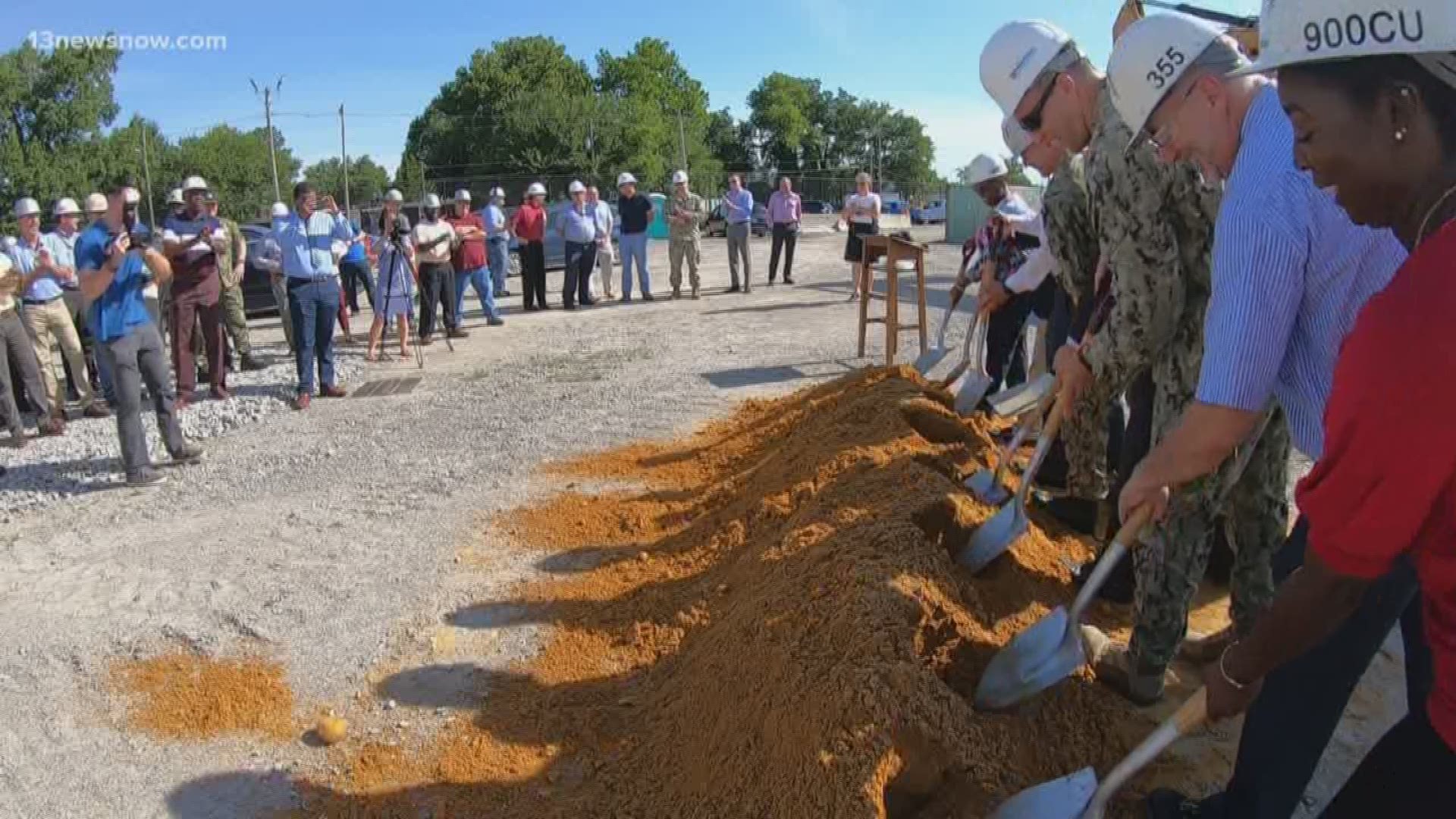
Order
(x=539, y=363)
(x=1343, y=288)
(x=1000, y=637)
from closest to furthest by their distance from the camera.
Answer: (x=1343, y=288) < (x=1000, y=637) < (x=539, y=363)

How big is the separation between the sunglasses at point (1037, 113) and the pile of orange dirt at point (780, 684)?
4.47ft

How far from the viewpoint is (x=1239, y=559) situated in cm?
290

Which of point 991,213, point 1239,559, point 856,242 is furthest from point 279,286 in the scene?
point 1239,559

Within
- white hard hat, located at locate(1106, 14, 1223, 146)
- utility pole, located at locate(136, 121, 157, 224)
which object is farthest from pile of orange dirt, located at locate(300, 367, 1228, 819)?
utility pole, located at locate(136, 121, 157, 224)

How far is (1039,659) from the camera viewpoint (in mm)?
2568

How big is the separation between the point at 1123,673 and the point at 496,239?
44.8ft

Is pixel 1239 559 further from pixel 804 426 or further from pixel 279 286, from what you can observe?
pixel 279 286

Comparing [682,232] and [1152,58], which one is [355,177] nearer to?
[682,232]

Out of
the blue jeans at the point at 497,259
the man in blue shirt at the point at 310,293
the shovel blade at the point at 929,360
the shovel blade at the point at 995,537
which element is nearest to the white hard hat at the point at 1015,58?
the shovel blade at the point at 995,537

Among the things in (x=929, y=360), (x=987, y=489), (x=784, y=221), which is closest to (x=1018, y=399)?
(x=987, y=489)

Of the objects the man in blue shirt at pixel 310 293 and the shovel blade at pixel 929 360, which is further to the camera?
the man in blue shirt at pixel 310 293

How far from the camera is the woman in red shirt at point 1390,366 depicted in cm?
107

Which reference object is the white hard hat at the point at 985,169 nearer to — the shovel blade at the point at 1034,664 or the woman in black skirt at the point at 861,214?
the shovel blade at the point at 1034,664

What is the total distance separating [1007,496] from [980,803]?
2000 mm
